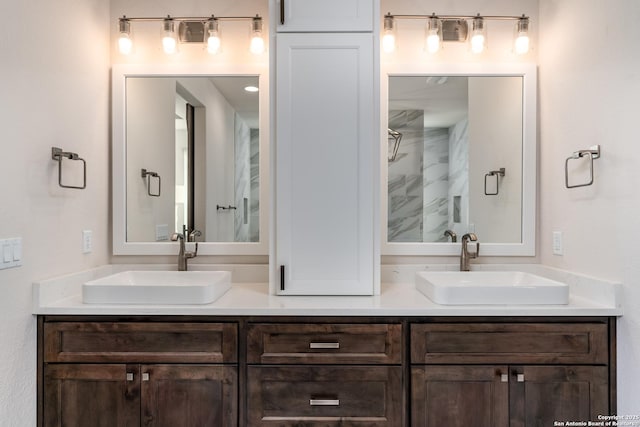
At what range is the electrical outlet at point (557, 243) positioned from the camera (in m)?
1.88

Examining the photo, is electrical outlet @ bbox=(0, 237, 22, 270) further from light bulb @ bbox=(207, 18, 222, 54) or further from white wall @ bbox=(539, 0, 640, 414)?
white wall @ bbox=(539, 0, 640, 414)

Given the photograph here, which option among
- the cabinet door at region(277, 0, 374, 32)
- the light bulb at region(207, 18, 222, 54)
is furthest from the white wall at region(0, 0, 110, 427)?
the cabinet door at region(277, 0, 374, 32)

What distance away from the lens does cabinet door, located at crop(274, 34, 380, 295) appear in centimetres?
176

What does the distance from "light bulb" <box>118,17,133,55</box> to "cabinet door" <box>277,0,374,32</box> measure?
0.88 m

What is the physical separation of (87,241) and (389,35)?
1.90 m

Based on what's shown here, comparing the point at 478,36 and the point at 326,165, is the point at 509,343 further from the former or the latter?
the point at 478,36

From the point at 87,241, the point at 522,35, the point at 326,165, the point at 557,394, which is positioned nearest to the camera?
the point at 557,394

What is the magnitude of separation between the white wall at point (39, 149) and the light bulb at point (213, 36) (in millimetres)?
574

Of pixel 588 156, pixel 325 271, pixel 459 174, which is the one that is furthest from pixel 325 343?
pixel 588 156

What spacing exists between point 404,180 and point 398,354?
956mm

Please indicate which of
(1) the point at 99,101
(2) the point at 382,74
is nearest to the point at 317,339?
(2) the point at 382,74

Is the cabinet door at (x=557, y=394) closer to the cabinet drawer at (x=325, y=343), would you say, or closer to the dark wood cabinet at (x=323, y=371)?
the dark wood cabinet at (x=323, y=371)

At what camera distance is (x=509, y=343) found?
1.51 meters

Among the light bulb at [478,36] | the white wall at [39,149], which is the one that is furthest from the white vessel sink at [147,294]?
the light bulb at [478,36]
